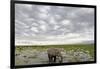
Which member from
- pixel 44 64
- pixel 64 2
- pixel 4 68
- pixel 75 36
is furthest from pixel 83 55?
pixel 4 68

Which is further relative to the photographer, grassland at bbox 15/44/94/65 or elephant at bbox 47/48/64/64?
elephant at bbox 47/48/64/64

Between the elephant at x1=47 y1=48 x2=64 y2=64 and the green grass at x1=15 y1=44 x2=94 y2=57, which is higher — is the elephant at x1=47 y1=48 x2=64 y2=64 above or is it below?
below

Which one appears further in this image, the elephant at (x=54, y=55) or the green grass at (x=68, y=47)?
the elephant at (x=54, y=55)

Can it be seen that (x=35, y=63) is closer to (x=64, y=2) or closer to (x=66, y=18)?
(x=66, y=18)

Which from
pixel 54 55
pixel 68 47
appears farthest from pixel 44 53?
pixel 68 47

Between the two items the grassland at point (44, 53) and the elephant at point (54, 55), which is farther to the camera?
the elephant at point (54, 55)

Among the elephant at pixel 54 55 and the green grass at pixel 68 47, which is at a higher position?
the green grass at pixel 68 47

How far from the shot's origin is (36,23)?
91.4 inches

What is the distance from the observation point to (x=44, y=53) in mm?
2361

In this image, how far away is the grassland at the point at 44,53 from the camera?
2.27m

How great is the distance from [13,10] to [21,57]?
23.3 inches

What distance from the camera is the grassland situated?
2268 millimetres

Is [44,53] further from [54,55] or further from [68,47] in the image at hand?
[68,47]

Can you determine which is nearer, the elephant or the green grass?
the green grass
